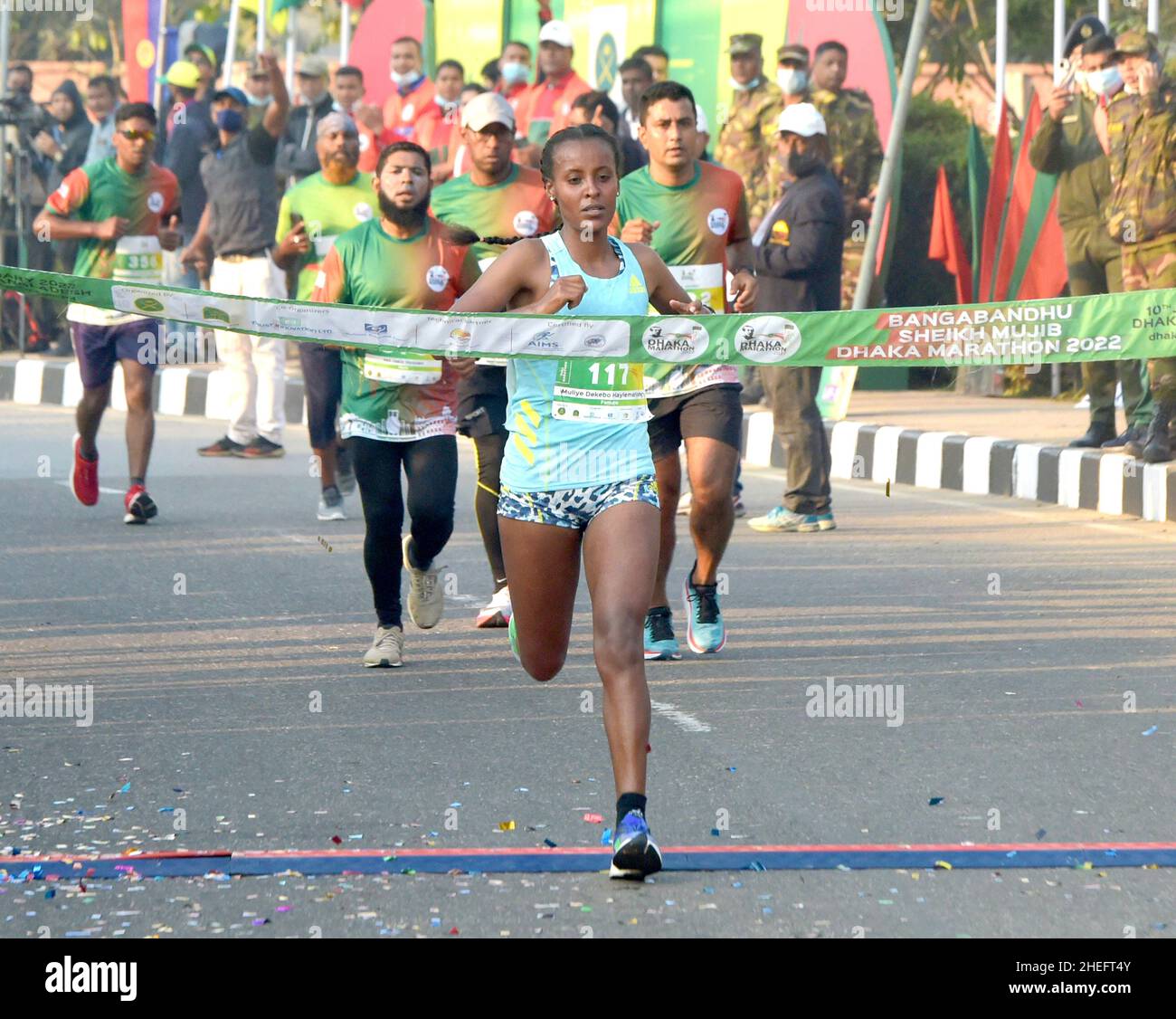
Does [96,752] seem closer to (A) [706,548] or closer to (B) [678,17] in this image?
(A) [706,548]

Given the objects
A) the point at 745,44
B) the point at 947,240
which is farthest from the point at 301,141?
the point at 947,240

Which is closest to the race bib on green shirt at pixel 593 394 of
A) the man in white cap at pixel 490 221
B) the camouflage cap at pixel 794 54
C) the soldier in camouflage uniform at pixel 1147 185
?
the man in white cap at pixel 490 221

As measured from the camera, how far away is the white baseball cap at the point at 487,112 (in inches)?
339

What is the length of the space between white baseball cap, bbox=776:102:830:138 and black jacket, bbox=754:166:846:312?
0.70 feet

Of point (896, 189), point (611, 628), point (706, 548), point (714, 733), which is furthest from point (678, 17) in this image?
point (611, 628)

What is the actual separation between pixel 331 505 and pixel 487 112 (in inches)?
156

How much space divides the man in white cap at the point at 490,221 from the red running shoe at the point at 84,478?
11.6 ft

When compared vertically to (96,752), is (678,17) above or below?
above

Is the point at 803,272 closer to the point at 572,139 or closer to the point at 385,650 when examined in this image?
the point at 385,650

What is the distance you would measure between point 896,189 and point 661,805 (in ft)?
40.2

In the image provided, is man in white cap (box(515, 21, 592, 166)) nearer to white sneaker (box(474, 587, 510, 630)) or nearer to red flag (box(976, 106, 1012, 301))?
red flag (box(976, 106, 1012, 301))

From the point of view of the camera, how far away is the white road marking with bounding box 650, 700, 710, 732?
23.0 ft

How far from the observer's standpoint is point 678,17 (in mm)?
19312
